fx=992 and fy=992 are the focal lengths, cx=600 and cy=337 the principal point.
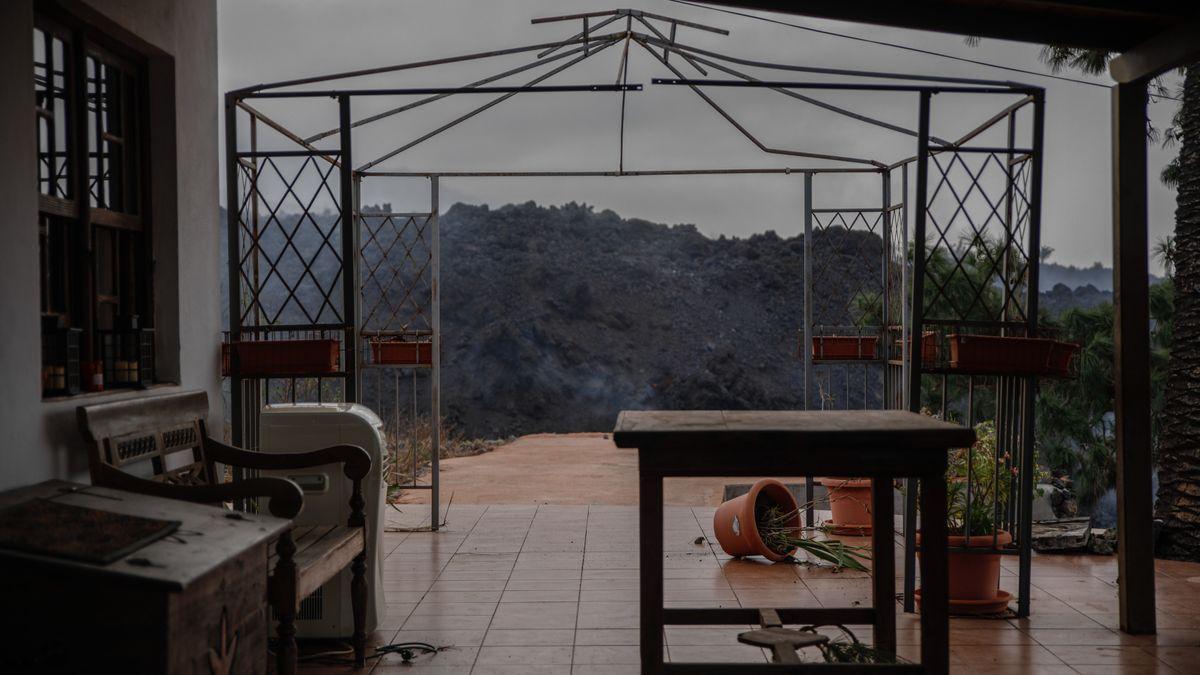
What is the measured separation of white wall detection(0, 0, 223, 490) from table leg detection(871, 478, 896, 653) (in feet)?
9.00

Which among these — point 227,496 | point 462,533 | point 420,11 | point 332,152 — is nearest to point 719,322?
point 420,11

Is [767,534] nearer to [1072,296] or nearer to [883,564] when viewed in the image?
[883,564]

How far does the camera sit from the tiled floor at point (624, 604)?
3.83m

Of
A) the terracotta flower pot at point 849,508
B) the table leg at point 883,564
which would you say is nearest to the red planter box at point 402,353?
the terracotta flower pot at point 849,508

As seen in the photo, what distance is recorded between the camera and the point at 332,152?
4762 mm

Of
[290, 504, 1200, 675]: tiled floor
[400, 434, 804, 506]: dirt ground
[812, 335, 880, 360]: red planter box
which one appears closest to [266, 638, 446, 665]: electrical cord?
[290, 504, 1200, 675]: tiled floor

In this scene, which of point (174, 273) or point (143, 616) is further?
point (174, 273)

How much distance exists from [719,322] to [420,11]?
12325 mm

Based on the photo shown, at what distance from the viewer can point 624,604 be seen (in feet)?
15.3

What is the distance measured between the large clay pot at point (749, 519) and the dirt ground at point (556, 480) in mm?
2579

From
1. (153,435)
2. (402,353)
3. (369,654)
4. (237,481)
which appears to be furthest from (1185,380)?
(153,435)

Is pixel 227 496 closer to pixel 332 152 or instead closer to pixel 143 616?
pixel 143 616

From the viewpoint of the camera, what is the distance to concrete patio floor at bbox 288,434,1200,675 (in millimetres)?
3844

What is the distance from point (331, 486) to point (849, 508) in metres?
3.75
